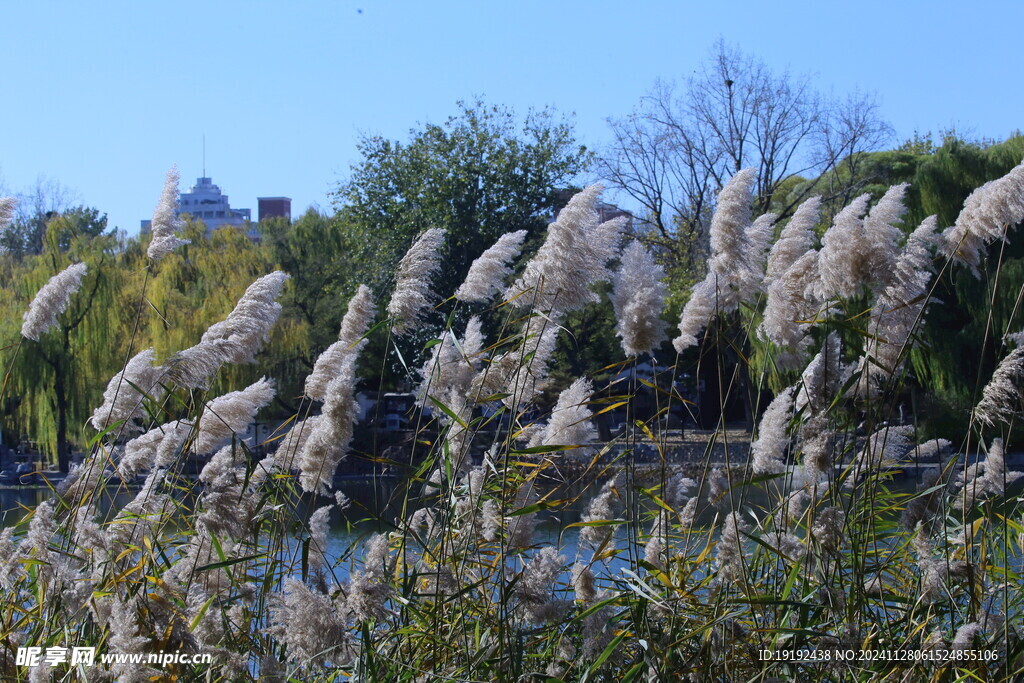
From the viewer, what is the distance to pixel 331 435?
9.86 ft

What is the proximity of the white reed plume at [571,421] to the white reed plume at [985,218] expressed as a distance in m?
1.15

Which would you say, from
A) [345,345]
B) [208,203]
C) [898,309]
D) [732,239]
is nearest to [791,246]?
[732,239]

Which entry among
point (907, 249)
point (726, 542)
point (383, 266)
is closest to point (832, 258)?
point (907, 249)

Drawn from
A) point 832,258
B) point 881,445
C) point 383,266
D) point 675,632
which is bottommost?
point 675,632

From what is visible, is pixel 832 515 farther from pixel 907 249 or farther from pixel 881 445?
pixel 907 249

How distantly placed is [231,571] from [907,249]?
216 cm

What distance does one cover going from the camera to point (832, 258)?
280 centimetres

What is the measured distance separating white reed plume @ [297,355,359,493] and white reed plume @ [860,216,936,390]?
150cm

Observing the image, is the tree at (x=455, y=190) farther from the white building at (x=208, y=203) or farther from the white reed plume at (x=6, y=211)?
the white building at (x=208, y=203)

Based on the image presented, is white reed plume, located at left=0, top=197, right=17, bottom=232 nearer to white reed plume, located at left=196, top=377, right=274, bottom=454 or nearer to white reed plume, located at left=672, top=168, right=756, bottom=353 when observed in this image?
white reed plume, located at left=196, top=377, right=274, bottom=454

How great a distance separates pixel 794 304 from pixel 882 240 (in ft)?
1.15

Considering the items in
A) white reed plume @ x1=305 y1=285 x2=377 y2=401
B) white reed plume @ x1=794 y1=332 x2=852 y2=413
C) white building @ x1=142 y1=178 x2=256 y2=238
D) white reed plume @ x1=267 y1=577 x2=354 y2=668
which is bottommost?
white reed plume @ x1=267 y1=577 x2=354 y2=668

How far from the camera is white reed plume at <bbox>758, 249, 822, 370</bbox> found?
297 centimetres

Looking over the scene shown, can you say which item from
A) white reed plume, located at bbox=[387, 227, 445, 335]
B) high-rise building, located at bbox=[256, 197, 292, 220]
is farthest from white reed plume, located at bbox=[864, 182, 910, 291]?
high-rise building, located at bbox=[256, 197, 292, 220]
